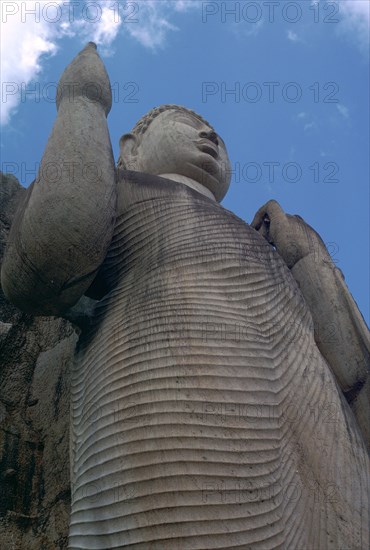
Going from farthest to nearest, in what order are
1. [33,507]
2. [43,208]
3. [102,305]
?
[33,507], [102,305], [43,208]

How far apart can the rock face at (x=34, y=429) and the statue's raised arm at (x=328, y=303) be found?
1387 mm

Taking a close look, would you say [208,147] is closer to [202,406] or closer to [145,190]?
[145,190]

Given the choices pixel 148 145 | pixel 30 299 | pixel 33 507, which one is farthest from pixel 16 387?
pixel 148 145

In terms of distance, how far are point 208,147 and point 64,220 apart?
1655mm

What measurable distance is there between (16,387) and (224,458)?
1.88 metres

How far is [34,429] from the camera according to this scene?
396 centimetres

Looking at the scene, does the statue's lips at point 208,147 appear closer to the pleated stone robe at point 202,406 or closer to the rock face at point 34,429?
the pleated stone robe at point 202,406

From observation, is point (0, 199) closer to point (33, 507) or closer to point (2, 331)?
point (2, 331)

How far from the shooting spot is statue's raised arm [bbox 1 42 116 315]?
3094 millimetres

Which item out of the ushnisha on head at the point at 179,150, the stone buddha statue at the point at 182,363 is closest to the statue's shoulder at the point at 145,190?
the stone buddha statue at the point at 182,363

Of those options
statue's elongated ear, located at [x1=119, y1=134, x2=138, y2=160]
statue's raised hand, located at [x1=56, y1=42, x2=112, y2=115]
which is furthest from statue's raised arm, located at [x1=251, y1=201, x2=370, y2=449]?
statue's raised hand, located at [x1=56, y1=42, x2=112, y2=115]

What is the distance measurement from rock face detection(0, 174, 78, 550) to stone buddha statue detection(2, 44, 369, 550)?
587 millimetres

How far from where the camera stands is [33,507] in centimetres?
364

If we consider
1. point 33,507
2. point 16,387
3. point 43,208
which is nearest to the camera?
point 43,208
